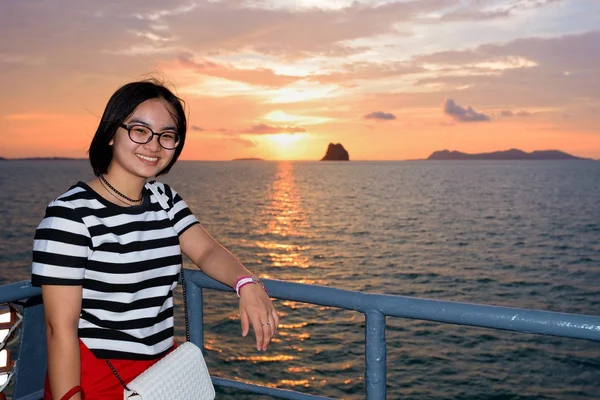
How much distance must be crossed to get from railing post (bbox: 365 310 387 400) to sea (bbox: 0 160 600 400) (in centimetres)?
1361

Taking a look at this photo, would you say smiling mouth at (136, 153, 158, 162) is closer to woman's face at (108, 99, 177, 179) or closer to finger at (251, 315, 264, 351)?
woman's face at (108, 99, 177, 179)

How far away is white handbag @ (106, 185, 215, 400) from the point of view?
2.08m

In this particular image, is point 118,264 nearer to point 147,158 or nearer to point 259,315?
point 147,158

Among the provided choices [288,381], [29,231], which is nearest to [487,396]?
[288,381]

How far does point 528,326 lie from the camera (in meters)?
2.12

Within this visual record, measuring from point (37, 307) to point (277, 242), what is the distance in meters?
39.7

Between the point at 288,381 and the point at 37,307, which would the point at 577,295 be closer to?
the point at 288,381

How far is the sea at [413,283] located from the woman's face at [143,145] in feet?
45.7

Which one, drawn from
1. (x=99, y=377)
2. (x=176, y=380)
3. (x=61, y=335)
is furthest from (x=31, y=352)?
(x=176, y=380)

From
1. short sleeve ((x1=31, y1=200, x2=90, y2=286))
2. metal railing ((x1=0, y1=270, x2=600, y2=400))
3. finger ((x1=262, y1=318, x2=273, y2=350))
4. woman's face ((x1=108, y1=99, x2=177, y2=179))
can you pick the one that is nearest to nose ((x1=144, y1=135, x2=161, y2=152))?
woman's face ((x1=108, y1=99, x2=177, y2=179))

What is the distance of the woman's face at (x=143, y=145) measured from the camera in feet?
7.74

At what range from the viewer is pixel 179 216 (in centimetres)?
264

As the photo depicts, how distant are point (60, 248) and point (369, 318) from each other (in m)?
1.31

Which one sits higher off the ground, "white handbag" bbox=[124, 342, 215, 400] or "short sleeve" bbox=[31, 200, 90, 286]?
"short sleeve" bbox=[31, 200, 90, 286]
